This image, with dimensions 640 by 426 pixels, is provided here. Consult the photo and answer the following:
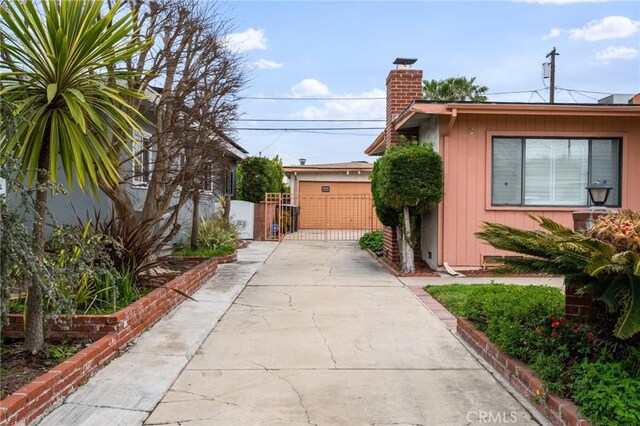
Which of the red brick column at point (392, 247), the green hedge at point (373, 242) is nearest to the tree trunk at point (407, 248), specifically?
the red brick column at point (392, 247)

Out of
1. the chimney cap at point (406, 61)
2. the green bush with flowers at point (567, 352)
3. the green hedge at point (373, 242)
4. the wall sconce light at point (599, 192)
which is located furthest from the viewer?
the green hedge at point (373, 242)

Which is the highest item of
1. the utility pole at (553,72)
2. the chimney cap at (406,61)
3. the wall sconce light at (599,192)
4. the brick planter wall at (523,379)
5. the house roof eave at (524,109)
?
the utility pole at (553,72)

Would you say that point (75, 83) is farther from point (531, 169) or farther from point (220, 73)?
point (531, 169)

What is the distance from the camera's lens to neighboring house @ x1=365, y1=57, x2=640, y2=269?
11.3 meters

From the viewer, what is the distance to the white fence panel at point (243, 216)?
20344 millimetres

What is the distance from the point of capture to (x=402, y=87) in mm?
13000

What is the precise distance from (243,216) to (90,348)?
52.1 ft

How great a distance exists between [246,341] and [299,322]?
109 centimetres

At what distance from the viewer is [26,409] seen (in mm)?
3689

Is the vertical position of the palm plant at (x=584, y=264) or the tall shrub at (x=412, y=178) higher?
the tall shrub at (x=412, y=178)

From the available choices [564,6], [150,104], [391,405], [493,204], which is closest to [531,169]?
[493,204]

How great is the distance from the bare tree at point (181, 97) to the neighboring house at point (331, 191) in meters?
16.5

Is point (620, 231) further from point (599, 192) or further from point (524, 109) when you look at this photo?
point (524, 109)

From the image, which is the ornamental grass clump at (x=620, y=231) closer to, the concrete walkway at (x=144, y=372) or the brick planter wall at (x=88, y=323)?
the concrete walkway at (x=144, y=372)
